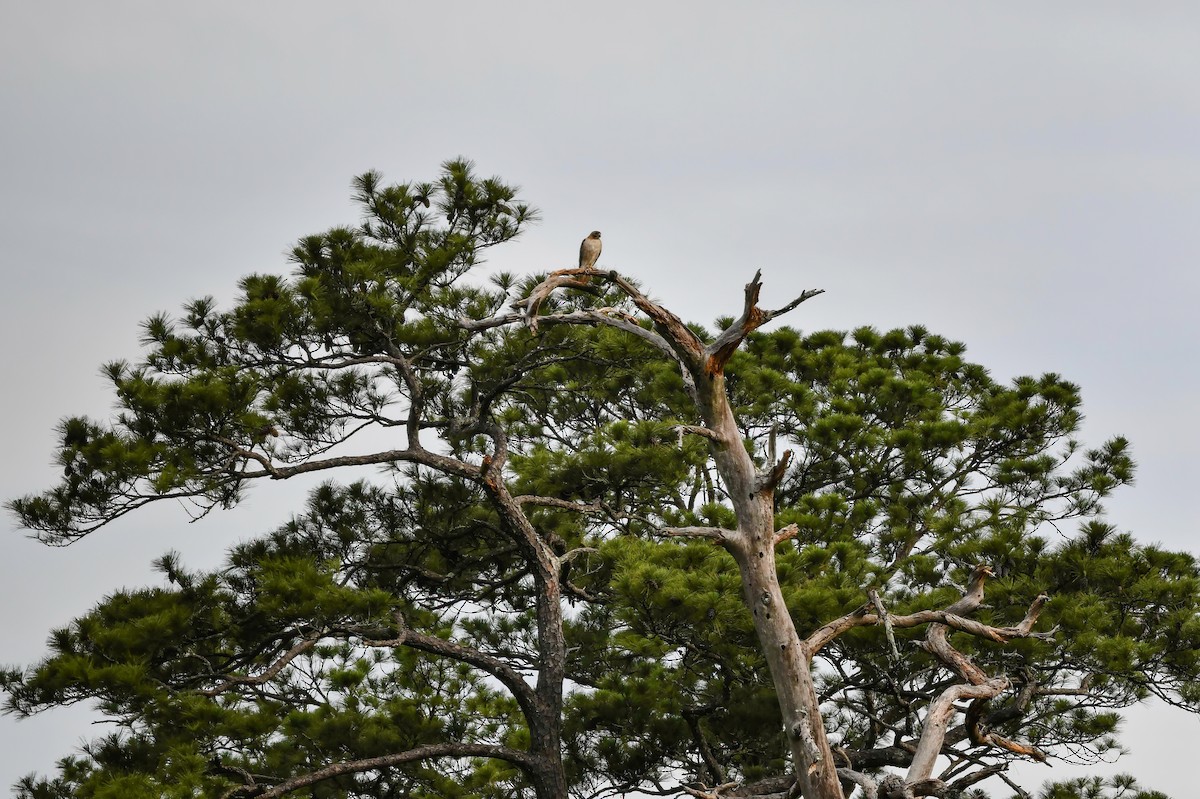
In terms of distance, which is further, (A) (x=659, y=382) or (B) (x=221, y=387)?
(A) (x=659, y=382)

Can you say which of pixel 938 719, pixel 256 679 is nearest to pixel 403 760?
pixel 256 679

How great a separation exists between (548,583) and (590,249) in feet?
4.87

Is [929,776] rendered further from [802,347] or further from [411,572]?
[802,347]

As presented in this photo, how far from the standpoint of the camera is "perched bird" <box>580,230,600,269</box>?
5.12 m

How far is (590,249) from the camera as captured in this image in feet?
16.9

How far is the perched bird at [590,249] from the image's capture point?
5117mm

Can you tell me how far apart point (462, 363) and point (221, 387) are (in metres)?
1.23

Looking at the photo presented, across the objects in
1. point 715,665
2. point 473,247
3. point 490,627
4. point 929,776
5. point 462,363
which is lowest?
point 929,776

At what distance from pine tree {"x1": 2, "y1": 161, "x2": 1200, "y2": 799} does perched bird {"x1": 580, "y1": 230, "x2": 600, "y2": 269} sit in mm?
229

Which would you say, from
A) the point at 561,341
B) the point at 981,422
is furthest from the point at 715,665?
the point at 981,422

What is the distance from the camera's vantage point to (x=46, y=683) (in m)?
4.67

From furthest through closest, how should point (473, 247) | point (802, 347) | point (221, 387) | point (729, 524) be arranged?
point (802, 347)
point (473, 247)
point (729, 524)
point (221, 387)

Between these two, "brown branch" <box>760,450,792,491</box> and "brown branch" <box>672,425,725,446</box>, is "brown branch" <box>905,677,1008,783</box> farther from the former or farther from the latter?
"brown branch" <box>672,425,725,446</box>

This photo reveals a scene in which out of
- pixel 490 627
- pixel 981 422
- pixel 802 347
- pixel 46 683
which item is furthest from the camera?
pixel 802 347
